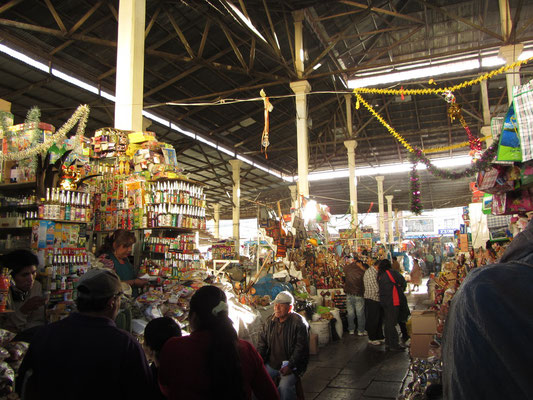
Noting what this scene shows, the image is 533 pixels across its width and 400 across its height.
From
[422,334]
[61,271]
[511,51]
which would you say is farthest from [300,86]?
[61,271]

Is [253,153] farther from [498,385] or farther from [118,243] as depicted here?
[498,385]

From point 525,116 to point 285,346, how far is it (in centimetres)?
257

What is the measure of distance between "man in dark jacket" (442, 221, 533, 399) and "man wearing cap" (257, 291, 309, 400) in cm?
286

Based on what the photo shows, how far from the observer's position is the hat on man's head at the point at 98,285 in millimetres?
1521

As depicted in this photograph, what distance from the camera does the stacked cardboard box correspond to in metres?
5.12

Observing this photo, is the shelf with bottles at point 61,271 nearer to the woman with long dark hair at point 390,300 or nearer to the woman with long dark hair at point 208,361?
the woman with long dark hair at point 208,361

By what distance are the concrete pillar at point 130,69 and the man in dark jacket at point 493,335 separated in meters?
5.71

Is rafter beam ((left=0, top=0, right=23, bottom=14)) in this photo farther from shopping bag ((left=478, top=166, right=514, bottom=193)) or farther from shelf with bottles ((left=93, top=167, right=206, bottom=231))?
shopping bag ((left=478, top=166, right=514, bottom=193))

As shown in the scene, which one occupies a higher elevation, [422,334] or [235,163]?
[235,163]

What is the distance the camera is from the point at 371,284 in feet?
23.2

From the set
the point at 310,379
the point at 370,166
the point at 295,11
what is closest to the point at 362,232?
the point at 370,166

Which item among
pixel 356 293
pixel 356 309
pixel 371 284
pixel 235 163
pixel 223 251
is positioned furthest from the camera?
pixel 235 163

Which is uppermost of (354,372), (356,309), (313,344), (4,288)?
(4,288)

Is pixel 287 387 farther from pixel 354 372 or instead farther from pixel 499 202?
pixel 499 202
